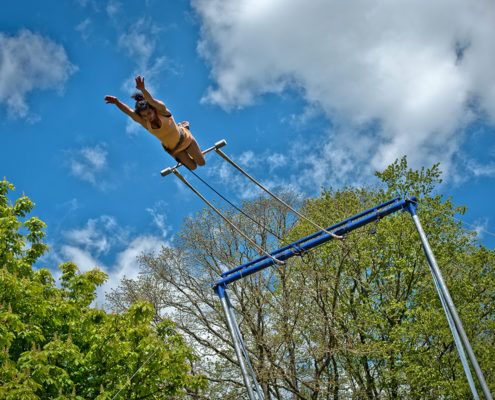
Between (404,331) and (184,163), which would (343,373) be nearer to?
(404,331)

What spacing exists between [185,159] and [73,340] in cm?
448

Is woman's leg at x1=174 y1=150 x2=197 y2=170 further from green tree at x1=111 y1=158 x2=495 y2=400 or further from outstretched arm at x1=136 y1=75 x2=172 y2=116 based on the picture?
green tree at x1=111 y1=158 x2=495 y2=400

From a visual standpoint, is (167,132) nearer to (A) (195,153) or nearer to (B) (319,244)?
(A) (195,153)

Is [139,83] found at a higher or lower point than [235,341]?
higher

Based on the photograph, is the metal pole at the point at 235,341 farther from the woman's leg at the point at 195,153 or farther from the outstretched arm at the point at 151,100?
the outstretched arm at the point at 151,100

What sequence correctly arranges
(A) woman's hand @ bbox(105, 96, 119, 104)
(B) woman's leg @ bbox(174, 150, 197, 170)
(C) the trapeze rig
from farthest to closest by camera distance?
(C) the trapeze rig → (B) woman's leg @ bbox(174, 150, 197, 170) → (A) woman's hand @ bbox(105, 96, 119, 104)

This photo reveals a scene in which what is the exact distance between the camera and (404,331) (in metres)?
13.5

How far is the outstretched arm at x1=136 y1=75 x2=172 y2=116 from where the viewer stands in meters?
6.11

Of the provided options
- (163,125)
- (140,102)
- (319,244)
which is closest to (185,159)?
(163,125)

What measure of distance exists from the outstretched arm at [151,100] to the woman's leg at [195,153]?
904 mm

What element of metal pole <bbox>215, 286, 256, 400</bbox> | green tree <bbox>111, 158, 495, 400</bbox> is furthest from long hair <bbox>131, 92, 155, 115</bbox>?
green tree <bbox>111, 158, 495, 400</bbox>

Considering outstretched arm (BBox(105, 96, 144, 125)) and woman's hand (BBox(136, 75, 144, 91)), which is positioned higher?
outstretched arm (BBox(105, 96, 144, 125))

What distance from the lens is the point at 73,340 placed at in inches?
392

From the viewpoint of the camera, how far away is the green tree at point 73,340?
8.62 m
